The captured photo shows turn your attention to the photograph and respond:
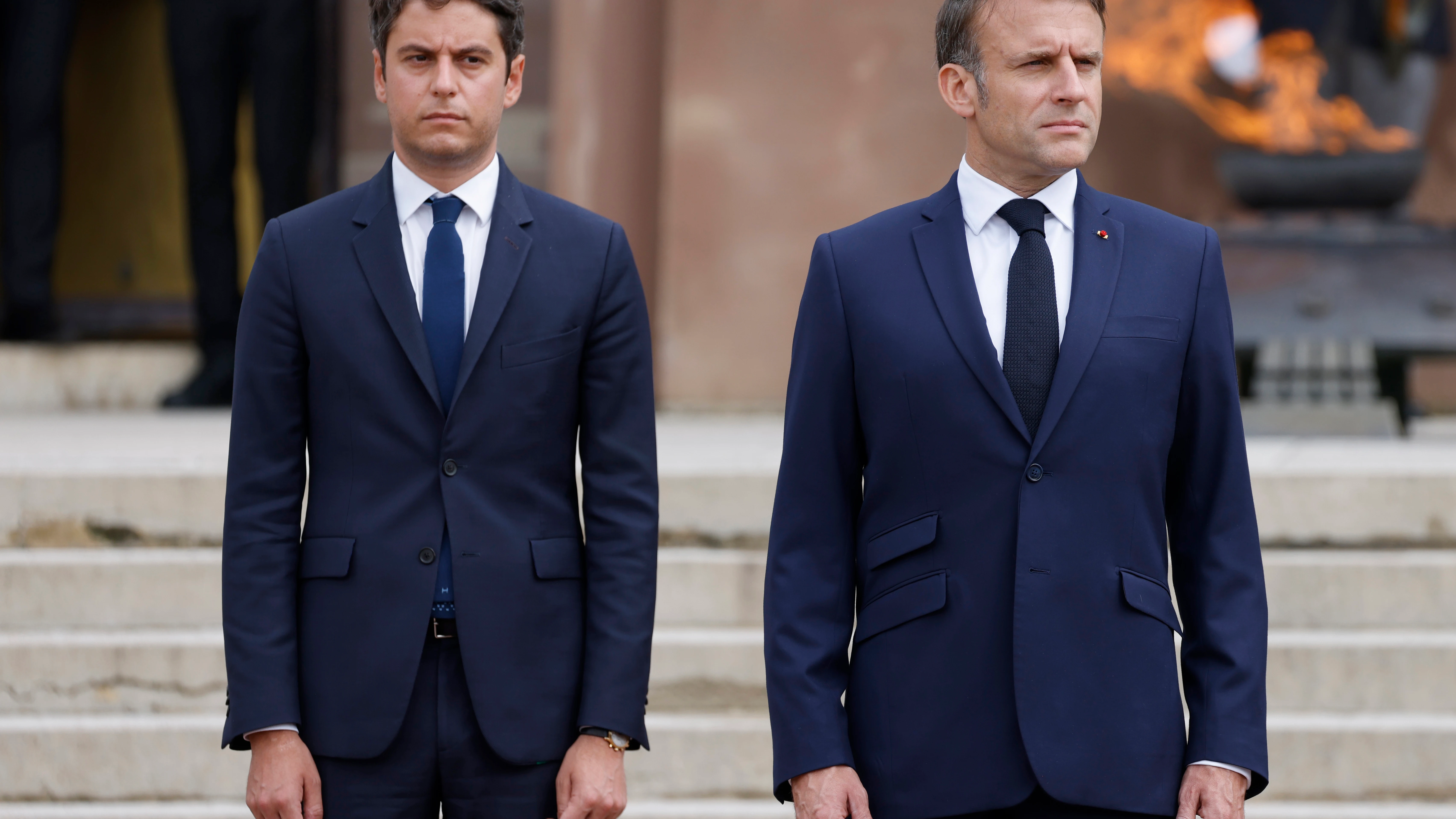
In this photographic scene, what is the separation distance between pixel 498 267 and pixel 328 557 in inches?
19.6

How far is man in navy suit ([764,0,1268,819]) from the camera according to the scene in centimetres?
200

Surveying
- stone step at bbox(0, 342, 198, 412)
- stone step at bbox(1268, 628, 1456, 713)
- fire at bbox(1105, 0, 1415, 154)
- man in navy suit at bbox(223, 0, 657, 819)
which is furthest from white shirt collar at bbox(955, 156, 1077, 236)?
stone step at bbox(0, 342, 198, 412)

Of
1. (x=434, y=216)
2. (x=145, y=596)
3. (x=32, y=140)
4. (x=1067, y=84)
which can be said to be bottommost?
(x=145, y=596)

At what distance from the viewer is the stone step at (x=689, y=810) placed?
3.69 m

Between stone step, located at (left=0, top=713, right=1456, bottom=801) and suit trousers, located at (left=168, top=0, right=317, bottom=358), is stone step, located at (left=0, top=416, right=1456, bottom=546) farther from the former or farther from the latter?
suit trousers, located at (left=168, top=0, right=317, bottom=358)

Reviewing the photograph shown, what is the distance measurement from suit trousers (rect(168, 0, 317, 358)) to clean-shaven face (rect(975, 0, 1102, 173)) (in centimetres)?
514

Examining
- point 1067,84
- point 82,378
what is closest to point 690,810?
point 1067,84

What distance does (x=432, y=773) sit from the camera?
6.98ft

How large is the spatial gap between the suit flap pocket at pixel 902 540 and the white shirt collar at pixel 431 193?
2.51 feet

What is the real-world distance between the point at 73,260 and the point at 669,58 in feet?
13.7

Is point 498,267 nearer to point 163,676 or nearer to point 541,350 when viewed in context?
point 541,350

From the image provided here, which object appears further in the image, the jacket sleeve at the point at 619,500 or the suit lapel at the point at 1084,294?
the jacket sleeve at the point at 619,500

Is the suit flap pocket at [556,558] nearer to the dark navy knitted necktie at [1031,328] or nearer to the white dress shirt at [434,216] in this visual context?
the white dress shirt at [434,216]

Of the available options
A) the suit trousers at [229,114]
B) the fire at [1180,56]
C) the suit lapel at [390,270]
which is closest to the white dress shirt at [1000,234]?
the suit lapel at [390,270]
